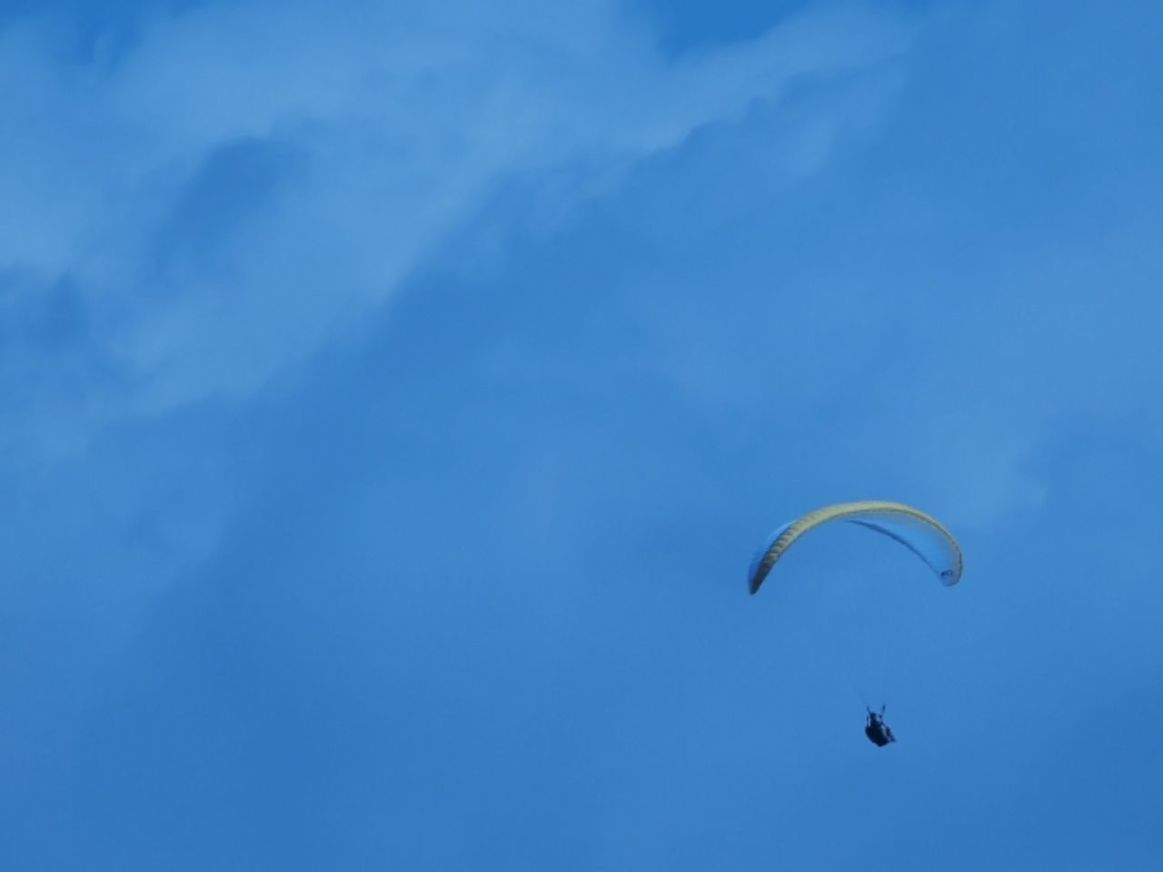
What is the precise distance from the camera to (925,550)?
59.3 m

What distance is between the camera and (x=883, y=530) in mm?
A: 58531

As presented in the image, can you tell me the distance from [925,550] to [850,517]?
286 inches

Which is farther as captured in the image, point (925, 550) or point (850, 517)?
point (925, 550)

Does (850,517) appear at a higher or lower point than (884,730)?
higher

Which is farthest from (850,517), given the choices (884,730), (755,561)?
(884,730)

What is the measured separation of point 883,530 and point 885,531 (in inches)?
23.5

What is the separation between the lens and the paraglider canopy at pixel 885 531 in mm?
51531

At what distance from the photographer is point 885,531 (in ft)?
194

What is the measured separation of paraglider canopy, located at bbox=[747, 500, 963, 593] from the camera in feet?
169

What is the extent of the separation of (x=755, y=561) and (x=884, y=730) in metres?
8.91

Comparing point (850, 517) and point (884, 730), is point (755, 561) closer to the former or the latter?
point (850, 517)

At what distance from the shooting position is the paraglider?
169 ft

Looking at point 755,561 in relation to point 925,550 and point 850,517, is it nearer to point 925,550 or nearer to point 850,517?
point 850,517

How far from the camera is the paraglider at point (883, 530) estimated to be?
5156 centimetres
